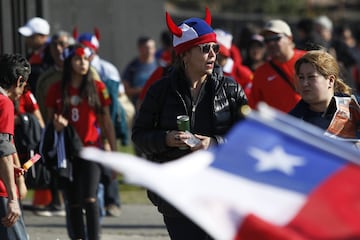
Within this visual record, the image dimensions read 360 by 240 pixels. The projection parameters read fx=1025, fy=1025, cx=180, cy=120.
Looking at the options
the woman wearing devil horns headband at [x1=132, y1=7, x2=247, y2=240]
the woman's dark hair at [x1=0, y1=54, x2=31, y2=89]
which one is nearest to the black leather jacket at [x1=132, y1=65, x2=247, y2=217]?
the woman wearing devil horns headband at [x1=132, y1=7, x2=247, y2=240]

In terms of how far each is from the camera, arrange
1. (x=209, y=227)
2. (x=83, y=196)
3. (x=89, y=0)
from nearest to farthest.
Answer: (x=209, y=227)
(x=83, y=196)
(x=89, y=0)

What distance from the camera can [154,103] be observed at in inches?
257

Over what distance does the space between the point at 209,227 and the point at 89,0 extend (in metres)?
14.6

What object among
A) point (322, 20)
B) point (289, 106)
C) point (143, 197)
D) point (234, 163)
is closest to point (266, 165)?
point (234, 163)

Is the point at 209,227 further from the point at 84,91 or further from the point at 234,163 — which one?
the point at 84,91

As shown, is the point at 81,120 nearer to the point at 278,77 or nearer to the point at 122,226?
the point at 278,77

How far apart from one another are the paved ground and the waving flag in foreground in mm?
5777

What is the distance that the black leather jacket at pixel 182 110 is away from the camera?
21.2 feet

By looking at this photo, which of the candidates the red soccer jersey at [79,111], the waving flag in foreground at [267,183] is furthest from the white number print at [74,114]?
the waving flag in foreground at [267,183]

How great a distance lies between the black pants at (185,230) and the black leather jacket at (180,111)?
0.07m

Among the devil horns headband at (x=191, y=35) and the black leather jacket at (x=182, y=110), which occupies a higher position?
the devil horns headband at (x=191, y=35)

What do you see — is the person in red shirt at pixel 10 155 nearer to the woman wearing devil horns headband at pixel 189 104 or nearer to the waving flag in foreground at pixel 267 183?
the woman wearing devil horns headband at pixel 189 104

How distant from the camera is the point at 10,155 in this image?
6.39 metres

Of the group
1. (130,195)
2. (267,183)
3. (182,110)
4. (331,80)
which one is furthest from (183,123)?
(130,195)
